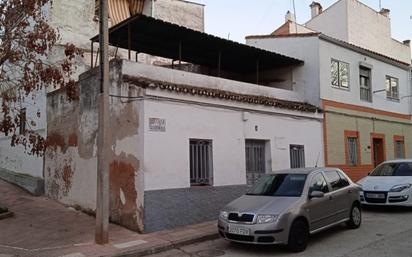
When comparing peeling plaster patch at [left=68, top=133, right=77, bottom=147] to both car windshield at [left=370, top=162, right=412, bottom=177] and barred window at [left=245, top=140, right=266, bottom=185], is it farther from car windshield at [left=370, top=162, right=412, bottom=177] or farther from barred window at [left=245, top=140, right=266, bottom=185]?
car windshield at [left=370, top=162, right=412, bottom=177]

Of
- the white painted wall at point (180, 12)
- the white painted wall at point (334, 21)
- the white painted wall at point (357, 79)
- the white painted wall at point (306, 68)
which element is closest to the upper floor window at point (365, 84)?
the white painted wall at point (357, 79)

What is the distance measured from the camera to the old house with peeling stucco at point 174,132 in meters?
10.3

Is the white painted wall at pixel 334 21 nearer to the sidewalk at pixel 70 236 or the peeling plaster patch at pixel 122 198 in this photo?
the sidewalk at pixel 70 236

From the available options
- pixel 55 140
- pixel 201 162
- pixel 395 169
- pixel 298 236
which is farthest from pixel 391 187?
pixel 55 140

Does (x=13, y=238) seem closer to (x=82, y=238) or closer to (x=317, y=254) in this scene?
(x=82, y=238)

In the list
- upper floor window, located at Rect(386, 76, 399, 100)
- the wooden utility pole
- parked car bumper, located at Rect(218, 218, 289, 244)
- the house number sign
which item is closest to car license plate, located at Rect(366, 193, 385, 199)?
parked car bumper, located at Rect(218, 218, 289, 244)

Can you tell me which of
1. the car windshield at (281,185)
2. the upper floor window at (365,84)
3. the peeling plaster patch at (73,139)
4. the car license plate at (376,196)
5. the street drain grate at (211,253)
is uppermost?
the upper floor window at (365,84)

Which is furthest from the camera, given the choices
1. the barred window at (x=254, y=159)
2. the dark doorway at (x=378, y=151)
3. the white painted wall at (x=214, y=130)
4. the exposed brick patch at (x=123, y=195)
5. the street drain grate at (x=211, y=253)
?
the dark doorway at (x=378, y=151)

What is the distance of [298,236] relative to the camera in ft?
26.3

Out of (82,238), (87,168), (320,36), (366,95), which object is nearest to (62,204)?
(87,168)

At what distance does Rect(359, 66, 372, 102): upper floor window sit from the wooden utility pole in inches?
511

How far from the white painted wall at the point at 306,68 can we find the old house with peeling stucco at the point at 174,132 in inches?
6.4

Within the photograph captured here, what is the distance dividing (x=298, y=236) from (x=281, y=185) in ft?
4.14

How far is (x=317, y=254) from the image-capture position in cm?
780
